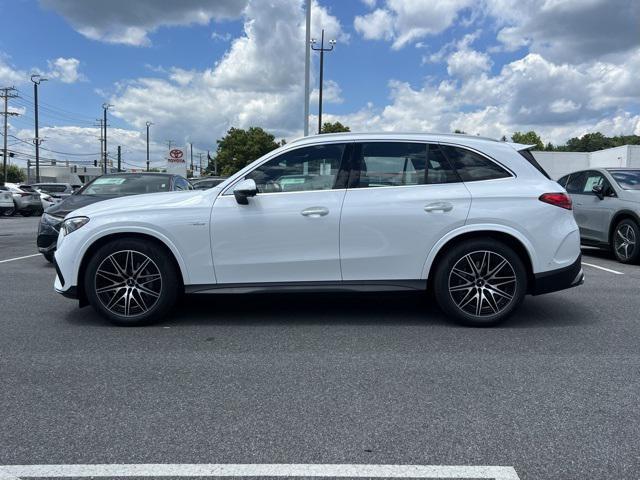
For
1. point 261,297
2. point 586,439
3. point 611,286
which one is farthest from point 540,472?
point 611,286

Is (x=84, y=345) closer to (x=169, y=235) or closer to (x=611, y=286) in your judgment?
(x=169, y=235)

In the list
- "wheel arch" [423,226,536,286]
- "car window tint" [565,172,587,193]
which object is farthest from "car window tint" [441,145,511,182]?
"car window tint" [565,172,587,193]

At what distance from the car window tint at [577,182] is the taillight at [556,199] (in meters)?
5.98

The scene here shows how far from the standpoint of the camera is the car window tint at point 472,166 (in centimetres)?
521

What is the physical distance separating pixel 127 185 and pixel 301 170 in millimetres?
5316

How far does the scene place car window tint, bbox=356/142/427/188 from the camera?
5.18 metres

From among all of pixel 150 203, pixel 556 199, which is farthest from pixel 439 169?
pixel 150 203

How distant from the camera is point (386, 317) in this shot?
5.56m

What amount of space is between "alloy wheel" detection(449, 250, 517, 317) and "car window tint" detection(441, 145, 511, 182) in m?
0.74

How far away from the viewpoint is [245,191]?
495cm

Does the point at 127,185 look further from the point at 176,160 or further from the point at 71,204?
the point at 176,160

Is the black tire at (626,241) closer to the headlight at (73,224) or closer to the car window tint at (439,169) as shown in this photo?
the car window tint at (439,169)

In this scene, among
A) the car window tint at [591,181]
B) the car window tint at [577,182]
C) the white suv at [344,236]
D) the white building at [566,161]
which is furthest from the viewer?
the white building at [566,161]

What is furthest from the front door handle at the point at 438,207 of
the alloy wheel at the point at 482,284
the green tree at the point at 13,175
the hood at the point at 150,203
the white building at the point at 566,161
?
the green tree at the point at 13,175
